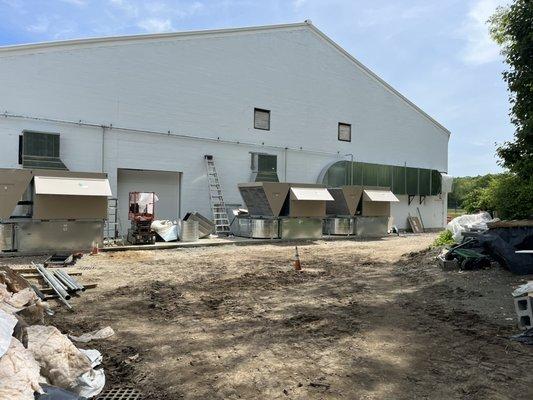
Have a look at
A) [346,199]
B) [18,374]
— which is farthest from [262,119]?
[18,374]

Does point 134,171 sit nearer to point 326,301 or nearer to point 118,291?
point 118,291

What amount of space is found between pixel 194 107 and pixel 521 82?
560 inches

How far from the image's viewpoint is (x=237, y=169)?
21219 mm

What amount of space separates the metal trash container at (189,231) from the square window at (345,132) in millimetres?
11815

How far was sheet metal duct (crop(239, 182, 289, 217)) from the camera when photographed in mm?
18266

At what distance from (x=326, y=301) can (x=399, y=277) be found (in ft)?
10.2

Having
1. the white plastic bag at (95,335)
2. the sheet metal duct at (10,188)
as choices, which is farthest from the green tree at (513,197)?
the sheet metal duct at (10,188)

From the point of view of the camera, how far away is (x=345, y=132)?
25.7 meters

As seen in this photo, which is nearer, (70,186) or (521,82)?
(521,82)

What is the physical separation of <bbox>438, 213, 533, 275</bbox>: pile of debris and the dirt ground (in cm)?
31

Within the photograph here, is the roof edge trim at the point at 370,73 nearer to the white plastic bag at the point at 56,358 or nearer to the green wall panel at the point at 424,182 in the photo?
the green wall panel at the point at 424,182

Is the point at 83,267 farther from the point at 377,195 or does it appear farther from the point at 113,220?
the point at 377,195

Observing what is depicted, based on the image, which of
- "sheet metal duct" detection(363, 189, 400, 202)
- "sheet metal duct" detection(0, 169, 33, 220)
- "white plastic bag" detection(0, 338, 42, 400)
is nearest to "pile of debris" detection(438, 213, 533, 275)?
"white plastic bag" detection(0, 338, 42, 400)

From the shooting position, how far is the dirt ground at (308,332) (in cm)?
405
